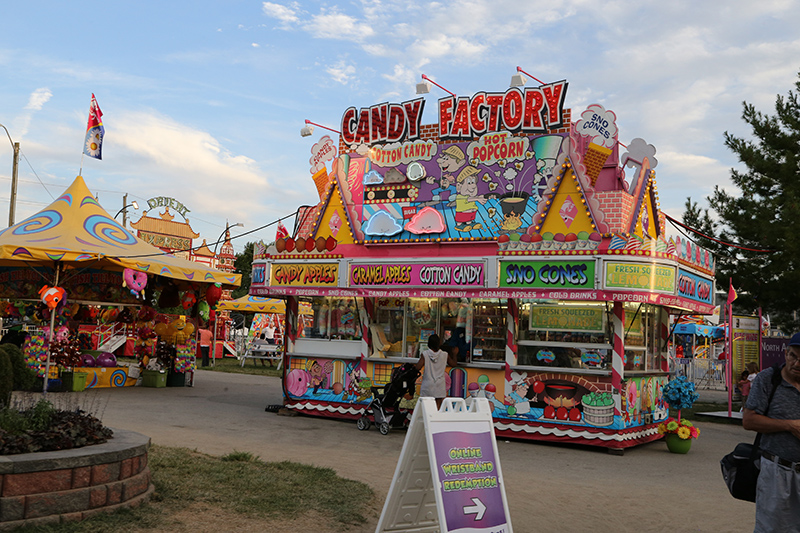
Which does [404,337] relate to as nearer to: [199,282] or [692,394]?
[692,394]

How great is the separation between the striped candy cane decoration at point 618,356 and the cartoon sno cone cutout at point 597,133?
253cm

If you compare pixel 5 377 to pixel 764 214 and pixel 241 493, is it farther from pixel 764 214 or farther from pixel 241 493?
pixel 764 214

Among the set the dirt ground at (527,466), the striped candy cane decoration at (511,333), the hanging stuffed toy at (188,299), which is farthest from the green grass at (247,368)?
the striped candy cane decoration at (511,333)

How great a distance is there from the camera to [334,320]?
1505 cm

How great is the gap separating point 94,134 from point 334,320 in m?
8.56

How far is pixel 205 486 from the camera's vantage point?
7.37m

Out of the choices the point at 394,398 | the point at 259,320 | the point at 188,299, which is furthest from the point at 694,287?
the point at 259,320

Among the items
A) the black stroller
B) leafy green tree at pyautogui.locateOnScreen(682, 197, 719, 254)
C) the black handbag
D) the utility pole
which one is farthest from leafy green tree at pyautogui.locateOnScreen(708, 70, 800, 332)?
the utility pole

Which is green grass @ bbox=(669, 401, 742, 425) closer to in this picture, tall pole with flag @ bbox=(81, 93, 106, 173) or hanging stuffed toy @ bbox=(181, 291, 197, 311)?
hanging stuffed toy @ bbox=(181, 291, 197, 311)

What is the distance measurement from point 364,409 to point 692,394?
19.4 ft

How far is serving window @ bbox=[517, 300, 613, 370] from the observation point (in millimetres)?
12398

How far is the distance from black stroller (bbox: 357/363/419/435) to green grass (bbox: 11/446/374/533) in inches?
157

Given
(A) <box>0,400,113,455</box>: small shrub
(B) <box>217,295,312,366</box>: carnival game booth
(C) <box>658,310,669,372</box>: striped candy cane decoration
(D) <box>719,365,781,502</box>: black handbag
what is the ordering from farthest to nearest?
(B) <box>217,295,312,366</box>: carnival game booth, (C) <box>658,310,669,372</box>: striped candy cane decoration, (A) <box>0,400,113,455</box>: small shrub, (D) <box>719,365,781,502</box>: black handbag

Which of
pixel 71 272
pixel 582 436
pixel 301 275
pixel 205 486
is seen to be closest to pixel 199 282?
pixel 71 272
